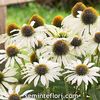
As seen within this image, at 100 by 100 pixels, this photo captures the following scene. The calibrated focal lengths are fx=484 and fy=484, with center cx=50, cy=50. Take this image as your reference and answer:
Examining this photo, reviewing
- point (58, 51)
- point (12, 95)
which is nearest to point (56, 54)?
point (58, 51)

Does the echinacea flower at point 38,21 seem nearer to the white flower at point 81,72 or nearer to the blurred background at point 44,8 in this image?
the white flower at point 81,72

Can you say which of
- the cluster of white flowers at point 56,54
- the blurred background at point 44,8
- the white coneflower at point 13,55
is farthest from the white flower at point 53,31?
the blurred background at point 44,8

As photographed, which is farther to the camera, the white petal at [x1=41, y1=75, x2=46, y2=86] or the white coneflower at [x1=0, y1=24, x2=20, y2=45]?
the white coneflower at [x1=0, y1=24, x2=20, y2=45]

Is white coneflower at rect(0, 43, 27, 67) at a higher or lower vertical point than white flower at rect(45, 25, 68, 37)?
lower

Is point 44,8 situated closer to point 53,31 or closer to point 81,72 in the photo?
point 53,31

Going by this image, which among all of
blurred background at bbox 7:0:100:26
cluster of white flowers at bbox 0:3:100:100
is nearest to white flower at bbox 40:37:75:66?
cluster of white flowers at bbox 0:3:100:100

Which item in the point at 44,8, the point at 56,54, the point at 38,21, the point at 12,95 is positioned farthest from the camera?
the point at 44,8

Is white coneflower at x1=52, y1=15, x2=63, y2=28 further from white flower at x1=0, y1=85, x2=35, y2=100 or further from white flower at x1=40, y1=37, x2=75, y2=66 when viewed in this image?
white flower at x1=0, y1=85, x2=35, y2=100

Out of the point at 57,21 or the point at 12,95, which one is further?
the point at 57,21
